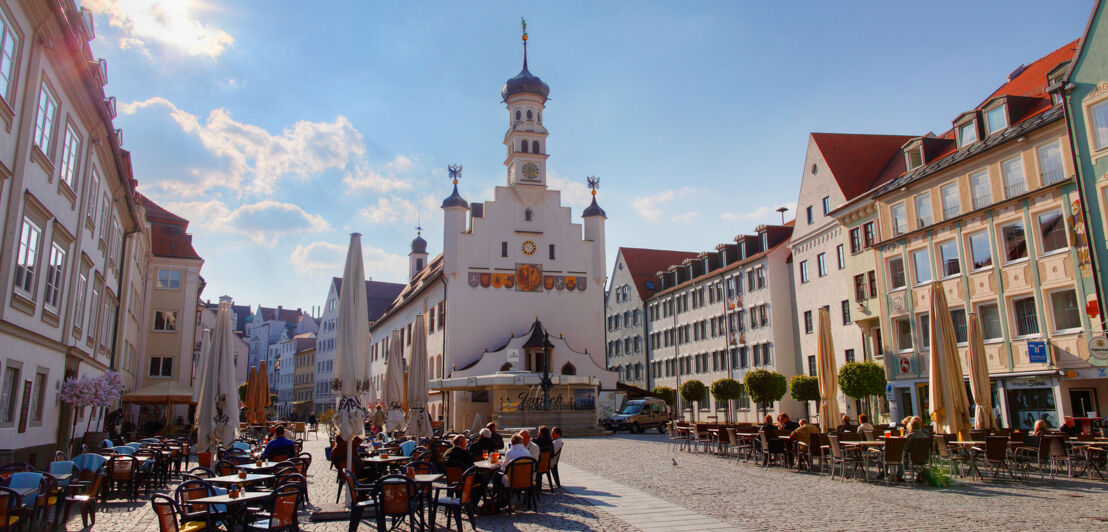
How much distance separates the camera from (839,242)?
37.3 m

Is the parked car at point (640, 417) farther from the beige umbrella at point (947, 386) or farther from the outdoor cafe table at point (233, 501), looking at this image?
the outdoor cafe table at point (233, 501)

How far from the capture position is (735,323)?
49.3m

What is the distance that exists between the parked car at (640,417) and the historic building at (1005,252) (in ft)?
53.3

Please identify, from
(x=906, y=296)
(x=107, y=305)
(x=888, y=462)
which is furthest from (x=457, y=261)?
(x=888, y=462)

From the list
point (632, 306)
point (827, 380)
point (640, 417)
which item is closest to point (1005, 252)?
point (827, 380)

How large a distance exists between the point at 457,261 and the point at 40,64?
37.5 metres

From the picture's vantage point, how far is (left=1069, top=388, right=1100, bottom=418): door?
22.9 metres

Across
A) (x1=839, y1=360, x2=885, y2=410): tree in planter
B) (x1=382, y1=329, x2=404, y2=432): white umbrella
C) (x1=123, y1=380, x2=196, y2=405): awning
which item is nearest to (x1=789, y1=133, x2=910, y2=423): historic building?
(x1=839, y1=360, x2=885, y2=410): tree in planter

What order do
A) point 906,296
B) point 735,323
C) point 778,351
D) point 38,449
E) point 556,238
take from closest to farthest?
point 38,449 < point 906,296 < point 778,351 < point 735,323 < point 556,238

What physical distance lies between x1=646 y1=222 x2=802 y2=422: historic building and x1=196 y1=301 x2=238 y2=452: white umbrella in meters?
35.6

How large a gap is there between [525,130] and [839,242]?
27333 mm

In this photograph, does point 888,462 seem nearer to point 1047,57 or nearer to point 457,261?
point 1047,57

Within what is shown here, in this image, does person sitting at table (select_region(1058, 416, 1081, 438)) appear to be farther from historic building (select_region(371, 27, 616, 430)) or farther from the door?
historic building (select_region(371, 27, 616, 430))

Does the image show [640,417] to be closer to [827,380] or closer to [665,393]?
[665,393]
